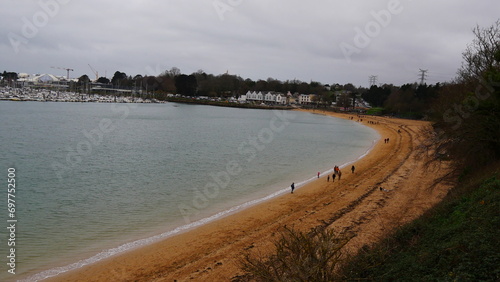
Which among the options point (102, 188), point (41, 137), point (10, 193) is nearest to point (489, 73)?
point (102, 188)

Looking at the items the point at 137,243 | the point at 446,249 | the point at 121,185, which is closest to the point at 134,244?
the point at 137,243

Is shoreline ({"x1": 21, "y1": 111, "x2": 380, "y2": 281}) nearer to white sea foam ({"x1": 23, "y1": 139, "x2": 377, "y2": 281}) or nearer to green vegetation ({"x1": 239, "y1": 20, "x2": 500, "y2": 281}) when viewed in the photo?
white sea foam ({"x1": 23, "y1": 139, "x2": 377, "y2": 281})

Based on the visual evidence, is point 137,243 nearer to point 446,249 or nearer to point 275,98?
point 446,249

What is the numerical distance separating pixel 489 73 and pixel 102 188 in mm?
22363

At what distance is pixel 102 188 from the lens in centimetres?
2334

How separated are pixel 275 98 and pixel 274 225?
15805 centimetres

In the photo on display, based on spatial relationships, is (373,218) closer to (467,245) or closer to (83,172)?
(467,245)

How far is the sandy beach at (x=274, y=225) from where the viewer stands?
40.6 feet

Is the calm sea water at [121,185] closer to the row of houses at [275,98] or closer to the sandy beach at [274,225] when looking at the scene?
the sandy beach at [274,225]

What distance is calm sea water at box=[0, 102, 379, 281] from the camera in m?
15.0

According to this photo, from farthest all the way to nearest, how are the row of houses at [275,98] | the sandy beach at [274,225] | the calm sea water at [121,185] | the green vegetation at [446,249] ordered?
the row of houses at [275,98], the calm sea water at [121,185], the sandy beach at [274,225], the green vegetation at [446,249]

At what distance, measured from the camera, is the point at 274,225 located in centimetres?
1658

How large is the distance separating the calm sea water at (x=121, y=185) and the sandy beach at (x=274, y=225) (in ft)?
4.40

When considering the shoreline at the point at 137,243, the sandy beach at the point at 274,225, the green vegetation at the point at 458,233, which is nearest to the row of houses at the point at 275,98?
the sandy beach at the point at 274,225
